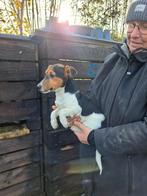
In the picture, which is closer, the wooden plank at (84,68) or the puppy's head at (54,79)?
the puppy's head at (54,79)

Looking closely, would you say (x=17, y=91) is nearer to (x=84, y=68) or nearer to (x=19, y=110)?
(x=19, y=110)

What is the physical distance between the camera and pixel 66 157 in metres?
3.13

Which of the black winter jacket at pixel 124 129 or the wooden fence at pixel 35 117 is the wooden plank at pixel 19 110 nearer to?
the wooden fence at pixel 35 117

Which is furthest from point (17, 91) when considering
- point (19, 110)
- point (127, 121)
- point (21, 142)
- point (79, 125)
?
point (127, 121)

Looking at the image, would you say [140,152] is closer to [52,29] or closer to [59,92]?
[59,92]

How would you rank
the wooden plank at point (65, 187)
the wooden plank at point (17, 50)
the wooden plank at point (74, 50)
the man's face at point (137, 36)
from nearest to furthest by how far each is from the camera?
the man's face at point (137, 36)
the wooden plank at point (17, 50)
the wooden plank at point (74, 50)
the wooden plank at point (65, 187)

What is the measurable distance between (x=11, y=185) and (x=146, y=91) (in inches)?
61.8

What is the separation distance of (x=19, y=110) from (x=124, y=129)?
1187 mm

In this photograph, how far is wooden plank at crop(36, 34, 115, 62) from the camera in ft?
9.07

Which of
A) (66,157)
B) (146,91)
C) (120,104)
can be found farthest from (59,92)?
(66,157)

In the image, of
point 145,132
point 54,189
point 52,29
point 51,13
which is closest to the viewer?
point 145,132

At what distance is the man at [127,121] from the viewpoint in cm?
165

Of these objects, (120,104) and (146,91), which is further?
(120,104)

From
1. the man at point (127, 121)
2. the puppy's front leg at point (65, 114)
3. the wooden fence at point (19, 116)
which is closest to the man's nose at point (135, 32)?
the man at point (127, 121)
